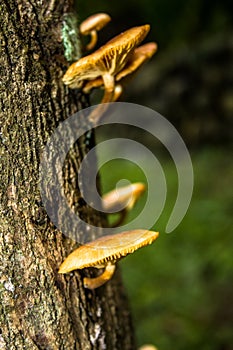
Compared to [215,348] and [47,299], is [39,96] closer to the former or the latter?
[47,299]

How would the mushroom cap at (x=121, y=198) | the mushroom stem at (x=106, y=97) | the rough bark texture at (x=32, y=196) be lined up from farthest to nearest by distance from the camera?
the mushroom cap at (x=121, y=198)
the mushroom stem at (x=106, y=97)
the rough bark texture at (x=32, y=196)

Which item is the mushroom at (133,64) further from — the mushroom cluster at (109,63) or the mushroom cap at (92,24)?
the mushroom cap at (92,24)

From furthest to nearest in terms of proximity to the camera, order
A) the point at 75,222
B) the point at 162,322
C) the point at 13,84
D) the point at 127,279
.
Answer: the point at 127,279 → the point at 162,322 → the point at 75,222 → the point at 13,84

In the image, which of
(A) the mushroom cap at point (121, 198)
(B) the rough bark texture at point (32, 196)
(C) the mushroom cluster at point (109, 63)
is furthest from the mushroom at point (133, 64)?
(A) the mushroom cap at point (121, 198)

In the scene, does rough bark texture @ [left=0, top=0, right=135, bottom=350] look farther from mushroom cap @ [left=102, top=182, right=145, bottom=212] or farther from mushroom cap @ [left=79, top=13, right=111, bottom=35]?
mushroom cap @ [left=102, top=182, right=145, bottom=212]

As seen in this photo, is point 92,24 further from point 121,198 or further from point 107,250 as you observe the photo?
point 107,250

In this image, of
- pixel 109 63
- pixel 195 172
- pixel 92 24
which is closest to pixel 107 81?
pixel 109 63

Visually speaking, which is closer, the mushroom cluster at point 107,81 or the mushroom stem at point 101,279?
the mushroom cluster at point 107,81

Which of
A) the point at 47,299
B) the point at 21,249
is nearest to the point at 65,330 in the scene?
the point at 47,299
